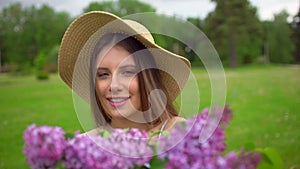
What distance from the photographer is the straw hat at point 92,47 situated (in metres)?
0.89

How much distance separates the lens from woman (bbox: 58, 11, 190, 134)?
0.85 meters

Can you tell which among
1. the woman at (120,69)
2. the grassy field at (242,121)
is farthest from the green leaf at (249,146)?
the grassy field at (242,121)

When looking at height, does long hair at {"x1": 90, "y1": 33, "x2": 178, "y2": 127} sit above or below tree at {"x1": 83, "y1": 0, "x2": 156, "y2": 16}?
below

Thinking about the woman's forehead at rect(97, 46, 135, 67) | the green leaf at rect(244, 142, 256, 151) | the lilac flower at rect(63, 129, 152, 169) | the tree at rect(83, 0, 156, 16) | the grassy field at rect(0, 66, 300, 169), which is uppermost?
the tree at rect(83, 0, 156, 16)

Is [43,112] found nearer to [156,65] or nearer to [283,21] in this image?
[156,65]

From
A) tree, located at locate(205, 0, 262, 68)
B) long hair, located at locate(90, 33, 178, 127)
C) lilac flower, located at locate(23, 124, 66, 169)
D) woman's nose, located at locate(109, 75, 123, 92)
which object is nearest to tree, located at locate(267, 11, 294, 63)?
tree, located at locate(205, 0, 262, 68)

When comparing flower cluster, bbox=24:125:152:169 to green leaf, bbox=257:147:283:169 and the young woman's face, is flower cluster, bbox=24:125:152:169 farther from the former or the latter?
the young woman's face

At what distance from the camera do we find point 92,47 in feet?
3.27

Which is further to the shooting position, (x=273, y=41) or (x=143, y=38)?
(x=273, y=41)

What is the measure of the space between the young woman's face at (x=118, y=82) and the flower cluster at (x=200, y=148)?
394mm

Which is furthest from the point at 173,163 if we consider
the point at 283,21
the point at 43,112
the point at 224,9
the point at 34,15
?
the point at 34,15

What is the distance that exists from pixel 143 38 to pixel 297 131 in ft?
12.5

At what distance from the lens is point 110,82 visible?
0.84 meters

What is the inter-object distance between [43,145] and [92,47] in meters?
0.58
